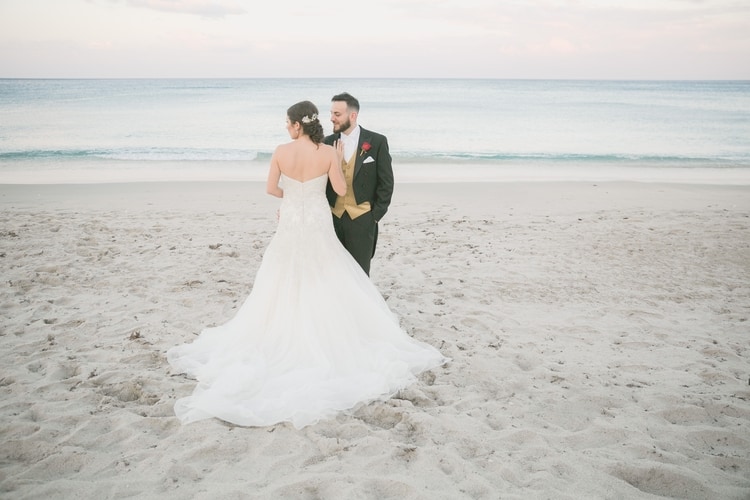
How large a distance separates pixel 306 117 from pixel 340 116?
71 cm

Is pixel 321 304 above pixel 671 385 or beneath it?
above

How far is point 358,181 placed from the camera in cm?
482

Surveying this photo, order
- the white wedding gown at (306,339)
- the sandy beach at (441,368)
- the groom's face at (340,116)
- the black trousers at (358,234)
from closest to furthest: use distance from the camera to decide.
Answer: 1. the sandy beach at (441,368)
2. the white wedding gown at (306,339)
3. the groom's face at (340,116)
4. the black trousers at (358,234)

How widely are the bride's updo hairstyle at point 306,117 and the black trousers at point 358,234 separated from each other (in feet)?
3.45

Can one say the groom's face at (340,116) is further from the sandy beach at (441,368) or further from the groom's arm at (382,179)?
the sandy beach at (441,368)

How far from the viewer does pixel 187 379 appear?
421 cm

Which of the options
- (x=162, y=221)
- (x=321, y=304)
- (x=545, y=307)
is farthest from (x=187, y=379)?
(x=162, y=221)

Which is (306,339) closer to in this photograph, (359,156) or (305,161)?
(305,161)

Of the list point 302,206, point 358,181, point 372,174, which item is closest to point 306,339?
point 302,206

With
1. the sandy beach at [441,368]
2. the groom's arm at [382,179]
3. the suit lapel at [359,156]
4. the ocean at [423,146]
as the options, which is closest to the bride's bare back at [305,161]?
the suit lapel at [359,156]

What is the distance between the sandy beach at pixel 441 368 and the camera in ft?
10.1

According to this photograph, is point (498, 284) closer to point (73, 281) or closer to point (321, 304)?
point (321, 304)

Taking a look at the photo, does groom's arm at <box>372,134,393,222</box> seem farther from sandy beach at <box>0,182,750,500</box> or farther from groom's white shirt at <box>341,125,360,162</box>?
sandy beach at <box>0,182,750,500</box>

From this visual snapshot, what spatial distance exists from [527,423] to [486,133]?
26349 millimetres
